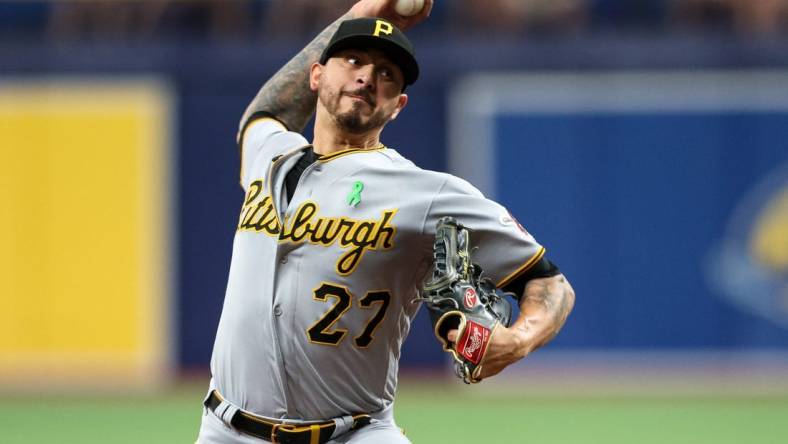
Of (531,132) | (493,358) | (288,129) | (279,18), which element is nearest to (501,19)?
(531,132)

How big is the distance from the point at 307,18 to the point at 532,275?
9.48m

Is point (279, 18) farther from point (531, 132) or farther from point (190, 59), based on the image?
point (531, 132)

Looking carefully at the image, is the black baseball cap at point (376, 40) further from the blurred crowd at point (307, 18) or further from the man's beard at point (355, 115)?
the blurred crowd at point (307, 18)

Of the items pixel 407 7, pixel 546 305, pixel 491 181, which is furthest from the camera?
pixel 491 181

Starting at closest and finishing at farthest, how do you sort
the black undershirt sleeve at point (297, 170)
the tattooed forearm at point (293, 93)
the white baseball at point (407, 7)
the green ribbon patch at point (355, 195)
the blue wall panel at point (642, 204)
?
1. the green ribbon patch at point (355, 195)
2. the black undershirt sleeve at point (297, 170)
3. the white baseball at point (407, 7)
4. the tattooed forearm at point (293, 93)
5. the blue wall panel at point (642, 204)

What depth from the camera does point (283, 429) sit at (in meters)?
4.06

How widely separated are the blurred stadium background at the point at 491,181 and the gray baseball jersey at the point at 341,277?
818cm

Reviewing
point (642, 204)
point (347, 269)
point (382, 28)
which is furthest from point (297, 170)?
point (642, 204)

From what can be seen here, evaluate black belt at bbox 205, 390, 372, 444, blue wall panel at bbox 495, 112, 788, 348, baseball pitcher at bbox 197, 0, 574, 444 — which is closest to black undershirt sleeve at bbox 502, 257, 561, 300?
baseball pitcher at bbox 197, 0, 574, 444

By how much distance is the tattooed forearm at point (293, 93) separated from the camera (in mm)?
4855

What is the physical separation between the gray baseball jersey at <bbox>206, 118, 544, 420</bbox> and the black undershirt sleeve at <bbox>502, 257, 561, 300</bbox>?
0.03 meters

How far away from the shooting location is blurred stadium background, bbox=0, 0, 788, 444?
1245 centimetres

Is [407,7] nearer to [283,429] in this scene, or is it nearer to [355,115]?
[355,115]

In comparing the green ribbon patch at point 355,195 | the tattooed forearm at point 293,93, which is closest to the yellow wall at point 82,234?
the tattooed forearm at point 293,93
